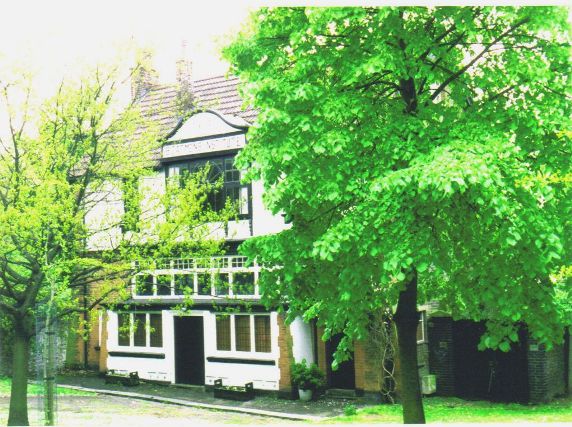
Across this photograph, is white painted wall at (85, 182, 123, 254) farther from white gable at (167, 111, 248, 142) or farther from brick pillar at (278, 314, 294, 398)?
brick pillar at (278, 314, 294, 398)

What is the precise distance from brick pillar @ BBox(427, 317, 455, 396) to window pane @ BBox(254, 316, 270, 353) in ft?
14.4

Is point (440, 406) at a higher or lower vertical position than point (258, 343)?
lower

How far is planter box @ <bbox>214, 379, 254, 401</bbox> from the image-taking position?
16.3 metres

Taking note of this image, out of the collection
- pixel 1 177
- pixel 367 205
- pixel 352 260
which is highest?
pixel 1 177

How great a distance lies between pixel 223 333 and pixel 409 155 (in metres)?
11.1

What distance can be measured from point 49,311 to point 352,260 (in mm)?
5415

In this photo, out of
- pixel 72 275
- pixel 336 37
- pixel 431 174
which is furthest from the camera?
pixel 72 275

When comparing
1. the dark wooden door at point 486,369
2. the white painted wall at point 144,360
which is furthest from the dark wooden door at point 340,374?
the white painted wall at point 144,360

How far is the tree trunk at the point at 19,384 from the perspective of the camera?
10.5 meters

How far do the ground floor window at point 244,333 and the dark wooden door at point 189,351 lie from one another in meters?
0.94

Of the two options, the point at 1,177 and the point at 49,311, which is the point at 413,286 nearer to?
the point at 49,311

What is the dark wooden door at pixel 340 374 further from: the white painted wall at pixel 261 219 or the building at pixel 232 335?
the white painted wall at pixel 261 219

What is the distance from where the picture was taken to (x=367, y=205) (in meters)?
8.25

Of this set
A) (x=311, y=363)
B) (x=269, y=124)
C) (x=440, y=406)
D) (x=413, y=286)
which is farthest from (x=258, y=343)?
(x=269, y=124)
